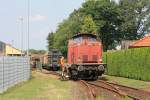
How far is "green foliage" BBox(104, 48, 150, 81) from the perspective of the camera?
36031mm

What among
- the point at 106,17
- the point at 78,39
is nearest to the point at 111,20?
the point at 106,17

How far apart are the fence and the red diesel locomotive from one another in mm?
4421

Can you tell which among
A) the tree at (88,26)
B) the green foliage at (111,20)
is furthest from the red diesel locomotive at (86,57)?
the green foliage at (111,20)

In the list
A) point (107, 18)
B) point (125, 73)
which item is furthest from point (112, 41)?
point (125, 73)

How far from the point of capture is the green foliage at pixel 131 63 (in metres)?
36.0

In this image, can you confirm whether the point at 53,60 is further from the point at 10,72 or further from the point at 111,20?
the point at 111,20

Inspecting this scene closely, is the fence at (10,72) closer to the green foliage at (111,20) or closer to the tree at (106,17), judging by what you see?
the green foliage at (111,20)

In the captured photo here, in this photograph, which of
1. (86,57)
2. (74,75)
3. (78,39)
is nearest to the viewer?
(86,57)

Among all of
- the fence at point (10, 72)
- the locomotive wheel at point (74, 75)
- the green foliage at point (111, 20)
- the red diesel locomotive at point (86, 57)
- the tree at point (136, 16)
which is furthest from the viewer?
the tree at point (136, 16)

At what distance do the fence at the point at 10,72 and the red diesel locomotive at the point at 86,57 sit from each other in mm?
4421

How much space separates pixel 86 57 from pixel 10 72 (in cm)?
1134

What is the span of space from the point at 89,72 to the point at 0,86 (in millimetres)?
14786

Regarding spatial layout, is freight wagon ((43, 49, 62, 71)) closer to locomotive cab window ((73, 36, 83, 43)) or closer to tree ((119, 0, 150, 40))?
locomotive cab window ((73, 36, 83, 43))

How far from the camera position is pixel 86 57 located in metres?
38.9
